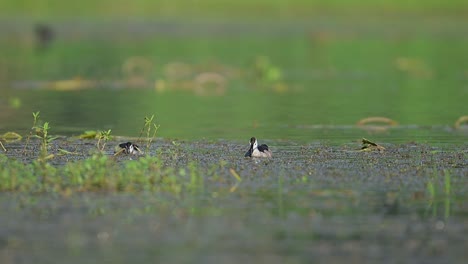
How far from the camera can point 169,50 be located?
1634 inches

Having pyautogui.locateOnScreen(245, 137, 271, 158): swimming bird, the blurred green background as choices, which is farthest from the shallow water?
the blurred green background

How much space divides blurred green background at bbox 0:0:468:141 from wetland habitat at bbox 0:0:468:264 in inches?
3.5

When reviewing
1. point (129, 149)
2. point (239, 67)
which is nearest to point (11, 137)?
point (129, 149)

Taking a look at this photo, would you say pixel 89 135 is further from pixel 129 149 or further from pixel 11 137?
pixel 129 149

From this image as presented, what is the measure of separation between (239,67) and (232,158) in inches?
767

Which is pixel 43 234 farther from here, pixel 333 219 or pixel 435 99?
pixel 435 99

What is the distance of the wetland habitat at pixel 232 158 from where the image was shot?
896cm

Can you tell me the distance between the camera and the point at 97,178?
11.2 metres

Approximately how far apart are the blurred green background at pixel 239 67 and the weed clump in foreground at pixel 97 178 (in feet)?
15.3

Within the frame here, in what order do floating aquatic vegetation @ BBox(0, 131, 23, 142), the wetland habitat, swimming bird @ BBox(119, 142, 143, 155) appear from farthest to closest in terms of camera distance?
floating aquatic vegetation @ BBox(0, 131, 23, 142) → swimming bird @ BBox(119, 142, 143, 155) → the wetland habitat

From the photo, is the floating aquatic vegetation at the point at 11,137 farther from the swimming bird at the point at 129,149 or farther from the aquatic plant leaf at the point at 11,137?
the swimming bird at the point at 129,149

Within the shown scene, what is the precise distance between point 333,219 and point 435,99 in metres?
13.9

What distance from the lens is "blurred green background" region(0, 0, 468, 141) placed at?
1953 cm

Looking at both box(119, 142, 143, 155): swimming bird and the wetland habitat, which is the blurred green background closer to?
the wetland habitat
